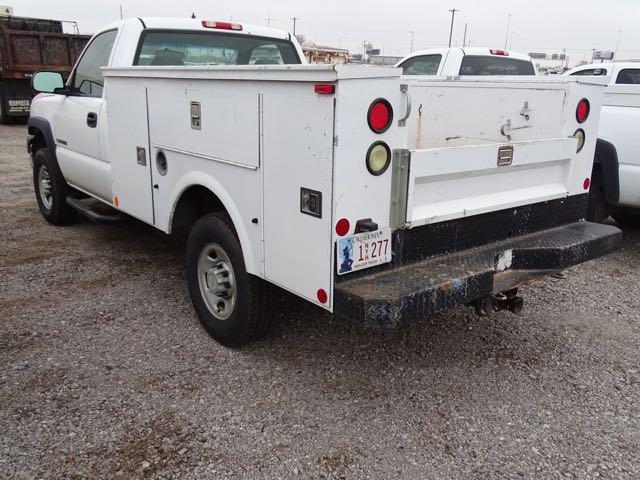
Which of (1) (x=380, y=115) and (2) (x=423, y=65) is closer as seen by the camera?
(1) (x=380, y=115)

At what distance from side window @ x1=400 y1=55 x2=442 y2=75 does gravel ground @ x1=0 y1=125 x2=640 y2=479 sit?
4573mm

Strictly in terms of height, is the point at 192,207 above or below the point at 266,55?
below

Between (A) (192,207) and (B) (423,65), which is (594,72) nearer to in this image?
(B) (423,65)

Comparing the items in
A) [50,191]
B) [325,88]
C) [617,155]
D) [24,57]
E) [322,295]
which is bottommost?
[50,191]

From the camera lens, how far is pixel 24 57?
1617 cm

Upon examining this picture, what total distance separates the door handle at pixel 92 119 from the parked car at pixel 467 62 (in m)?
4.90

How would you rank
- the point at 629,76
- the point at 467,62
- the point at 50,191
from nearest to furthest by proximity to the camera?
the point at 50,191, the point at 467,62, the point at 629,76

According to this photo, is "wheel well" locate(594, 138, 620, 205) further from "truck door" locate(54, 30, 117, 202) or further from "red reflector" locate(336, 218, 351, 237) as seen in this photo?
"truck door" locate(54, 30, 117, 202)

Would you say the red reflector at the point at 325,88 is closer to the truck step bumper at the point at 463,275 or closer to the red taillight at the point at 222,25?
the truck step bumper at the point at 463,275

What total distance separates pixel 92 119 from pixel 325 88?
3.04 meters

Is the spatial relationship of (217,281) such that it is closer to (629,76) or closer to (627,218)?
(627,218)

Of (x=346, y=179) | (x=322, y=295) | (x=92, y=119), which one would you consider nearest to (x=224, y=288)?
(x=322, y=295)

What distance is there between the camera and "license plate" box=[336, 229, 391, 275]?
261 cm

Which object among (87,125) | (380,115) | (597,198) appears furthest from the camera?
(597,198)
